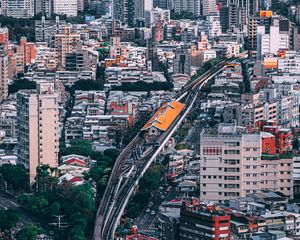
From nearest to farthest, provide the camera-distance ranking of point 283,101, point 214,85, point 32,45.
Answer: point 283,101 → point 214,85 → point 32,45

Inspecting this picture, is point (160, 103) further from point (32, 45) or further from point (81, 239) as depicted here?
point (81, 239)

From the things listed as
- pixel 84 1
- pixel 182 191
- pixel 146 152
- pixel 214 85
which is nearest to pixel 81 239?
pixel 182 191

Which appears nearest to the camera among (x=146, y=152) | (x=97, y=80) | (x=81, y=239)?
(x=81, y=239)

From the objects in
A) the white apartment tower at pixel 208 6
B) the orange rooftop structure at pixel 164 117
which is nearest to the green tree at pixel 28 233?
the orange rooftop structure at pixel 164 117

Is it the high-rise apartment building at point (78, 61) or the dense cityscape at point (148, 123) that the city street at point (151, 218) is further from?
the high-rise apartment building at point (78, 61)

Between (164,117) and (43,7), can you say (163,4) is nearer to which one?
(43,7)

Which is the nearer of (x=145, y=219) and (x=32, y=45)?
(x=145, y=219)

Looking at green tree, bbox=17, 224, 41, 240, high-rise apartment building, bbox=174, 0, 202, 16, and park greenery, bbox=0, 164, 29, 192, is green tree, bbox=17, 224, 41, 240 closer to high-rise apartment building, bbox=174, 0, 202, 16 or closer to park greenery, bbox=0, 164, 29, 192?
park greenery, bbox=0, 164, 29, 192
